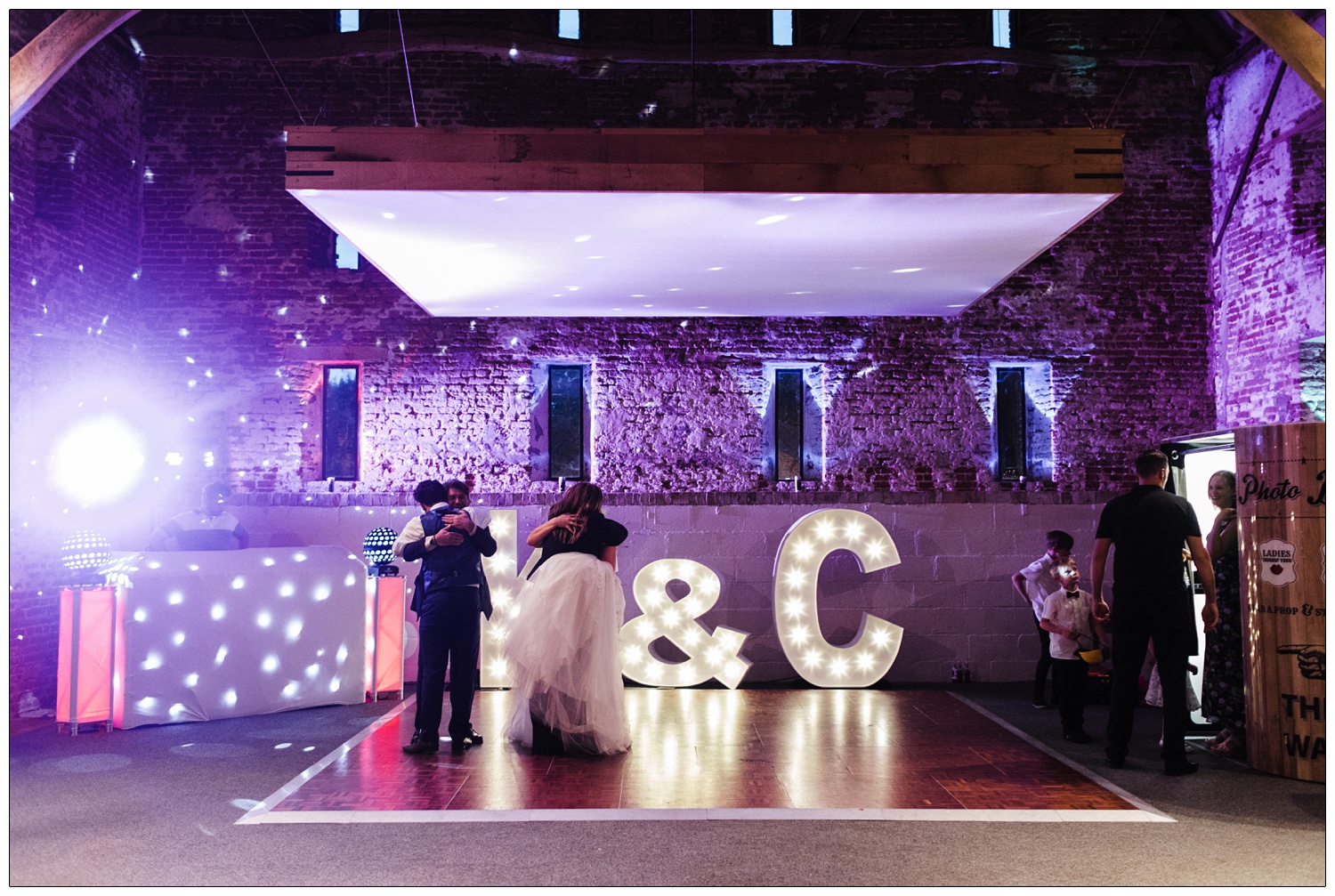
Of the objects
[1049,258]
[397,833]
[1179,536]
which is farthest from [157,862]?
[1049,258]

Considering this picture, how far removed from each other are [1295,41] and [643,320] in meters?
5.44

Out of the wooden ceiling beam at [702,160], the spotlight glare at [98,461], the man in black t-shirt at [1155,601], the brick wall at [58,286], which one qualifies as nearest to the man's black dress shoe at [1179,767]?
the man in black t-shirt at [1155,601]

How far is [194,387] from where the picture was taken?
8.87 m

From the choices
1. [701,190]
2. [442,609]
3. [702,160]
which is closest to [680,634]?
[442,609]

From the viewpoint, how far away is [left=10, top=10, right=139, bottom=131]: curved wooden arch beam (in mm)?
4652

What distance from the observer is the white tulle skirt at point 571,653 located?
5.46 meters

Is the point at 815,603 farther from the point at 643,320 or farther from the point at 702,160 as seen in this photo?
the point at 702,160

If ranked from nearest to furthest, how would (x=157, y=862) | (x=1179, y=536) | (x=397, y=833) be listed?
(x=157, y=862) → (x=397, y=833) → (x=1179, y=536)

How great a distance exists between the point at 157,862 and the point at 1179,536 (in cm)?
501

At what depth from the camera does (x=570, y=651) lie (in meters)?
5.44

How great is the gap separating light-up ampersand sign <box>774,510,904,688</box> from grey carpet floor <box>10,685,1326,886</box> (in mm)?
2965

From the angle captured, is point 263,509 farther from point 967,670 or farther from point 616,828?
point 967,670

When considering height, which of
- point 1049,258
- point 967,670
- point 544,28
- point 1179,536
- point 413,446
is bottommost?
point 967,670

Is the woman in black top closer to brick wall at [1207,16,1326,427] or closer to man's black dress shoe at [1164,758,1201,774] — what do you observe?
man's black dress shoe at [1164,758,1201,774]
